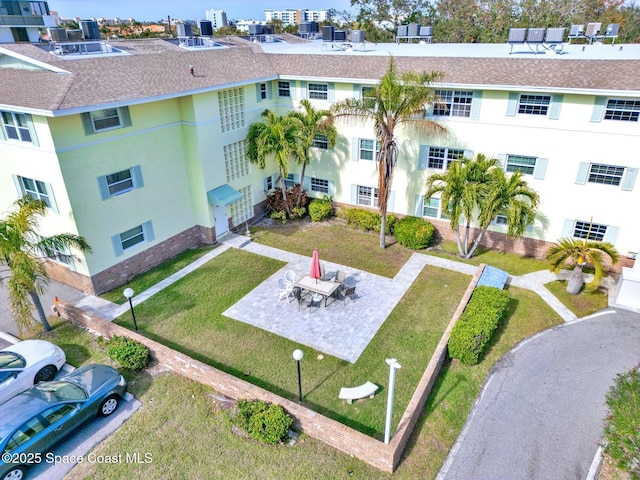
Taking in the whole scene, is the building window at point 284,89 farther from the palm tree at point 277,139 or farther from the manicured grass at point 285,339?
the manicured grass at point 285,339

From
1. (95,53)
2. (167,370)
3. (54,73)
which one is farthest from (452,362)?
(95,53)

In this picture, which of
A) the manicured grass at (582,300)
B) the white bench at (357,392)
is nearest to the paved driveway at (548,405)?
the manicured grass at (582,300)

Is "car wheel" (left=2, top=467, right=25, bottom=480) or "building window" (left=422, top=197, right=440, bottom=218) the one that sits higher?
"building window" (left=422, top=197, right=440, bottom=218)

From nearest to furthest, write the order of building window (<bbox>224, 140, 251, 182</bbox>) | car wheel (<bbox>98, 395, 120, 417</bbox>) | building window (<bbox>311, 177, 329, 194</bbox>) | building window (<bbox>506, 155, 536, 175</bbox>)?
1. car wheel (<bbox>98, 395, 120, 417</bbox>)
2. building window (<bbox>506, 155, 536, 175</bbox>)
3. building window (<bbox>224, 140, 251, 182</bbox>)
4. building window (<bbox>311, 177, 329, 194</bbox>)

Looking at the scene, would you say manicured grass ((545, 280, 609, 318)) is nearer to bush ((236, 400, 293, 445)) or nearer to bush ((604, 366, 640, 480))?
bush ((604, 366, 640, 480))

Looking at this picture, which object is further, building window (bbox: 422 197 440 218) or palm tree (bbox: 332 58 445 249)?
building window (bbox: 422 197 440 218)

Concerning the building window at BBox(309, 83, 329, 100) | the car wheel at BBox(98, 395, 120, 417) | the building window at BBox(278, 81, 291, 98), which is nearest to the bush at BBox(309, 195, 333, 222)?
the building window at BBox(309, 83, 329, 100)
